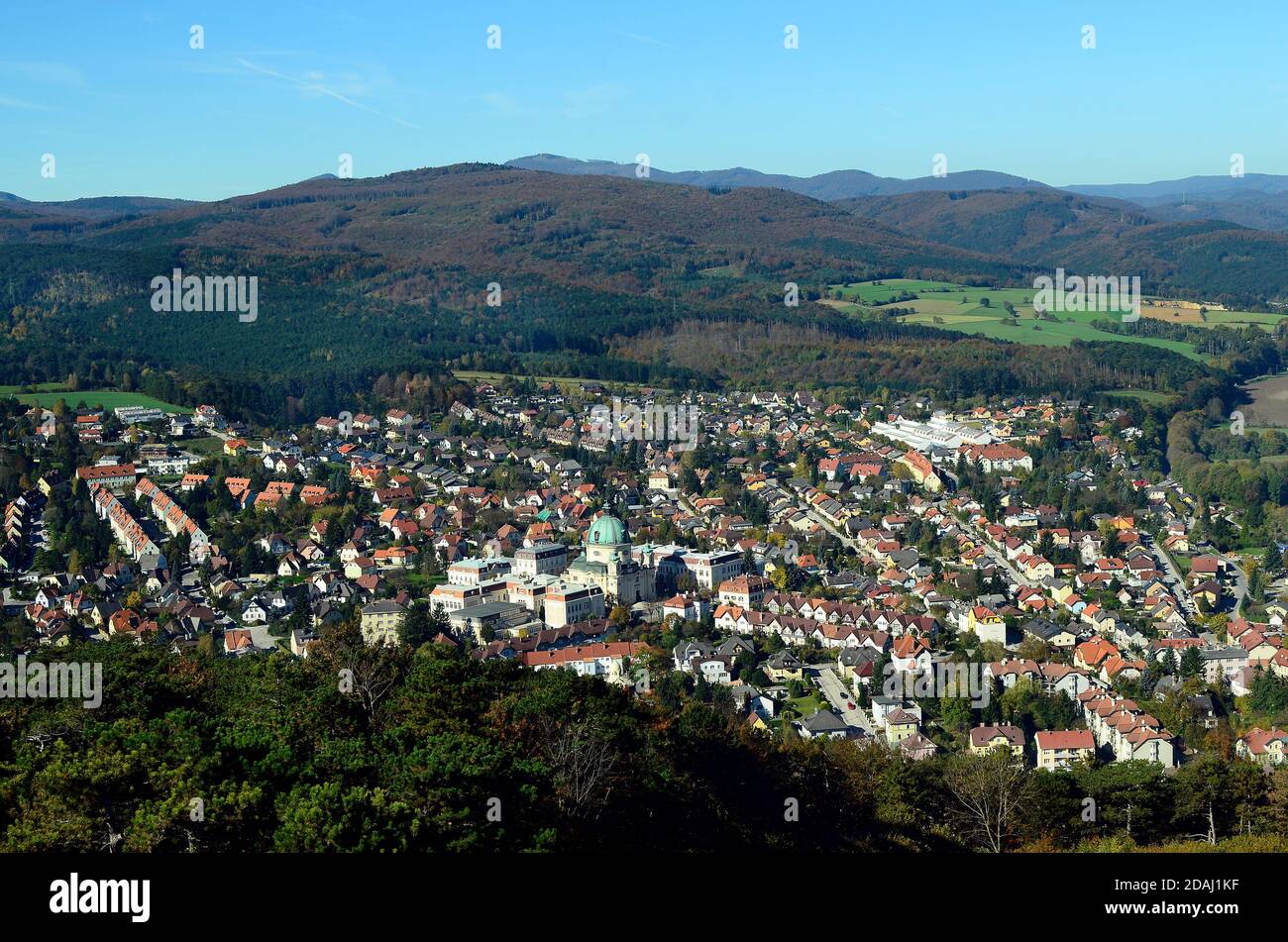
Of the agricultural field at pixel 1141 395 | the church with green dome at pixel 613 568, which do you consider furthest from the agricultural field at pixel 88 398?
the agricultural field at pixel 1141 395

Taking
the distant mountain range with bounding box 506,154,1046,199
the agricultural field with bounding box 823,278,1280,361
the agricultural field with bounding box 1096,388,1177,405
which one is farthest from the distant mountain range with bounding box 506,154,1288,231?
the agricultural field with bounding box 1096,388,1177,405

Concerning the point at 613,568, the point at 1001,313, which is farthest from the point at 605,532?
the point at 1001,313

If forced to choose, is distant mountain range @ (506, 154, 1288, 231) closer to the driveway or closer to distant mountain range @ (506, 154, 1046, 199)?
distant mountain range @ (506, 154, 1046, 199)

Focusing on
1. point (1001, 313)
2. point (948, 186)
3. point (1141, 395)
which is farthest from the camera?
point (948, 186)

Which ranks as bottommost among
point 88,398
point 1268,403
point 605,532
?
point 605,532

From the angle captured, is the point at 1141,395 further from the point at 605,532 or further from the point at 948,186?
the point at 948,186

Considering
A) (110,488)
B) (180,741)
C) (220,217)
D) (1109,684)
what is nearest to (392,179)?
(220,217)
